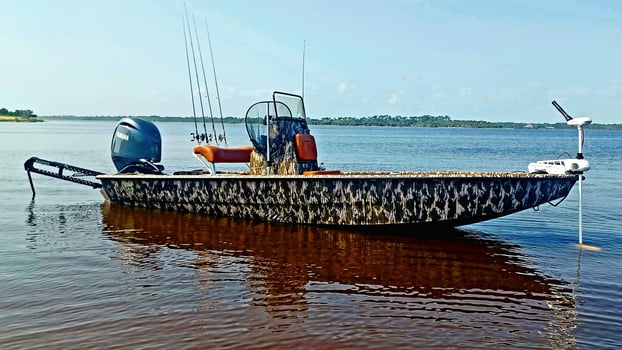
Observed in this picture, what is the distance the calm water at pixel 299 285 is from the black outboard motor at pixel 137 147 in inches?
66.5

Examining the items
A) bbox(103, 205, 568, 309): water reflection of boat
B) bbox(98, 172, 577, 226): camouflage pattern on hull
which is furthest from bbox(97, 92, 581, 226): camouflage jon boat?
bbox(103, 205, 568, 309): water reflection of boat

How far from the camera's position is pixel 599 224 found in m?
11.7

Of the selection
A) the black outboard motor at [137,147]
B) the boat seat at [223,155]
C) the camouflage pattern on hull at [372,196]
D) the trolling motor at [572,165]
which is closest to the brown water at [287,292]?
the camouflage pattern on hull at [372,196]

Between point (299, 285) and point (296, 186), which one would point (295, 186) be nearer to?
point (296, 186)

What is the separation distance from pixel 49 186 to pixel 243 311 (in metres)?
13.3

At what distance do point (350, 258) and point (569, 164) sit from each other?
359cm

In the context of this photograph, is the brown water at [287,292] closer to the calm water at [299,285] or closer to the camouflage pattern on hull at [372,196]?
the calm water at [299,285]

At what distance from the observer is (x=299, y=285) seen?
708cm

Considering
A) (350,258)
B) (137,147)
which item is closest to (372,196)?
(350,258)

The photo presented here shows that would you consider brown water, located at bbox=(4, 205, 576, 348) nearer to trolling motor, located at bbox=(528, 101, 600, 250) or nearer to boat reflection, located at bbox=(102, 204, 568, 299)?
boat reflection, located at bbox=(102, 204, 568, 299)

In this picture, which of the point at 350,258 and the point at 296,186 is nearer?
the point at 350,258

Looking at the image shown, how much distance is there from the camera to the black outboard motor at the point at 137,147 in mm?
13156

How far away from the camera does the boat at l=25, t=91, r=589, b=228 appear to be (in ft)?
29.8

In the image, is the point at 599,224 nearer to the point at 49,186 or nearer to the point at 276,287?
the point at 276,287
